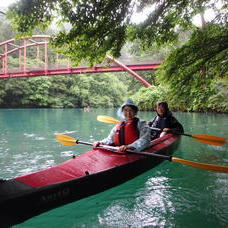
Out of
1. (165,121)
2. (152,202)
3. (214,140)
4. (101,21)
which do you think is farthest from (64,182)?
(165,121)

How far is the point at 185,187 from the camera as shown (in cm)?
411

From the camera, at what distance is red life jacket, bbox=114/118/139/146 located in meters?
4.06

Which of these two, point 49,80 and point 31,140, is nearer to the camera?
point 31,140

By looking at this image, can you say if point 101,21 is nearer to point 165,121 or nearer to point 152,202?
point 152,202

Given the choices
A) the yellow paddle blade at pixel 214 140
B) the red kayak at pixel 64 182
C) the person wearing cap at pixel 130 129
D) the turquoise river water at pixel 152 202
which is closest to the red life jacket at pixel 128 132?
the person wearing cap at pixel 130 129

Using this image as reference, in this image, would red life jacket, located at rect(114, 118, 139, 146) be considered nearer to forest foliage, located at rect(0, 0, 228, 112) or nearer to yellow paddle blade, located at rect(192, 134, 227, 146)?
forest foliage, located at rect(0, 0, 228, 112)

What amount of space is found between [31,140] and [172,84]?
506cm

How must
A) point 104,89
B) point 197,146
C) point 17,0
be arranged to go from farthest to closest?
point 104,89
point 197,146
point 17,0

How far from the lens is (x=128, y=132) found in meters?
4.07

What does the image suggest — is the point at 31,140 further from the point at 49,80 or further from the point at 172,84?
the point at 49,80

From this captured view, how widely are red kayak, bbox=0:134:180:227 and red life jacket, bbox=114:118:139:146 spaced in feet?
0.79

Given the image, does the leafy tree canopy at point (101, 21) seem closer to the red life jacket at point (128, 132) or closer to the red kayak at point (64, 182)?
the red life jacket at point (128, 132)

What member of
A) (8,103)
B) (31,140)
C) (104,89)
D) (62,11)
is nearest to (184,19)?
(62,11)

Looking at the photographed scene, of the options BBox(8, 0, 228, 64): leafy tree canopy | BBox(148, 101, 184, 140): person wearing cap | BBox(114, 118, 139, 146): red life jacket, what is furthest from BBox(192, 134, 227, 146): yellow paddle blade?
BBox(8, 0, 228, 64): leafy tree canopy
